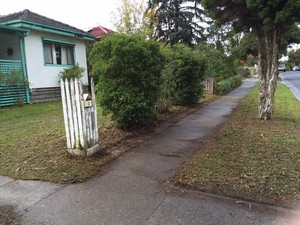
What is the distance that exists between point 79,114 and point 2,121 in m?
5.48

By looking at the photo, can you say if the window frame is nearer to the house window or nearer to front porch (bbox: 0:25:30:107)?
the house window

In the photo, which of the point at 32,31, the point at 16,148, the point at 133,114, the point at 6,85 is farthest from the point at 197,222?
the point at 32,31

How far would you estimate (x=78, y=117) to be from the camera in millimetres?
4754

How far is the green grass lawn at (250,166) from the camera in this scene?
11.5 feet

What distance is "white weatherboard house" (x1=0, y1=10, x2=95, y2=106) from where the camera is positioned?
12055mm

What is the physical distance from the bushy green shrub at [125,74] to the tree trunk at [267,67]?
3.34 meters

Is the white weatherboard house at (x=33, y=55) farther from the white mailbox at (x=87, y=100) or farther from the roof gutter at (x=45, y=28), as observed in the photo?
the white mailbox at (x=87, y=100)

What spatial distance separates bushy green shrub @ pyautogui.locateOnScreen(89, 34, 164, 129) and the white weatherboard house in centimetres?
707

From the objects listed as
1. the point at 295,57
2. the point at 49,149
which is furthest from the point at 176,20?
the point at 295,57

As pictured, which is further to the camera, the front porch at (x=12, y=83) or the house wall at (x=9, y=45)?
the house wall at (x=9, y=45)

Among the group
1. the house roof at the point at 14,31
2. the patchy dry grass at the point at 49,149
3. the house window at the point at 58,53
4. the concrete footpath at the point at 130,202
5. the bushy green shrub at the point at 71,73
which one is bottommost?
the concrete footpath at the point at 130,202

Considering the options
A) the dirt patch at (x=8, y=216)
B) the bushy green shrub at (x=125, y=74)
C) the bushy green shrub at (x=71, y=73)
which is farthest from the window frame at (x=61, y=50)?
the dirt patch at (x=8, y=216)

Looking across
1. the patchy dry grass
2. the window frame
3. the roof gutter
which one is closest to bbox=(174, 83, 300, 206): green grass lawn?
the patchy dry grass

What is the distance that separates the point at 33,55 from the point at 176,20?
16909 mm
